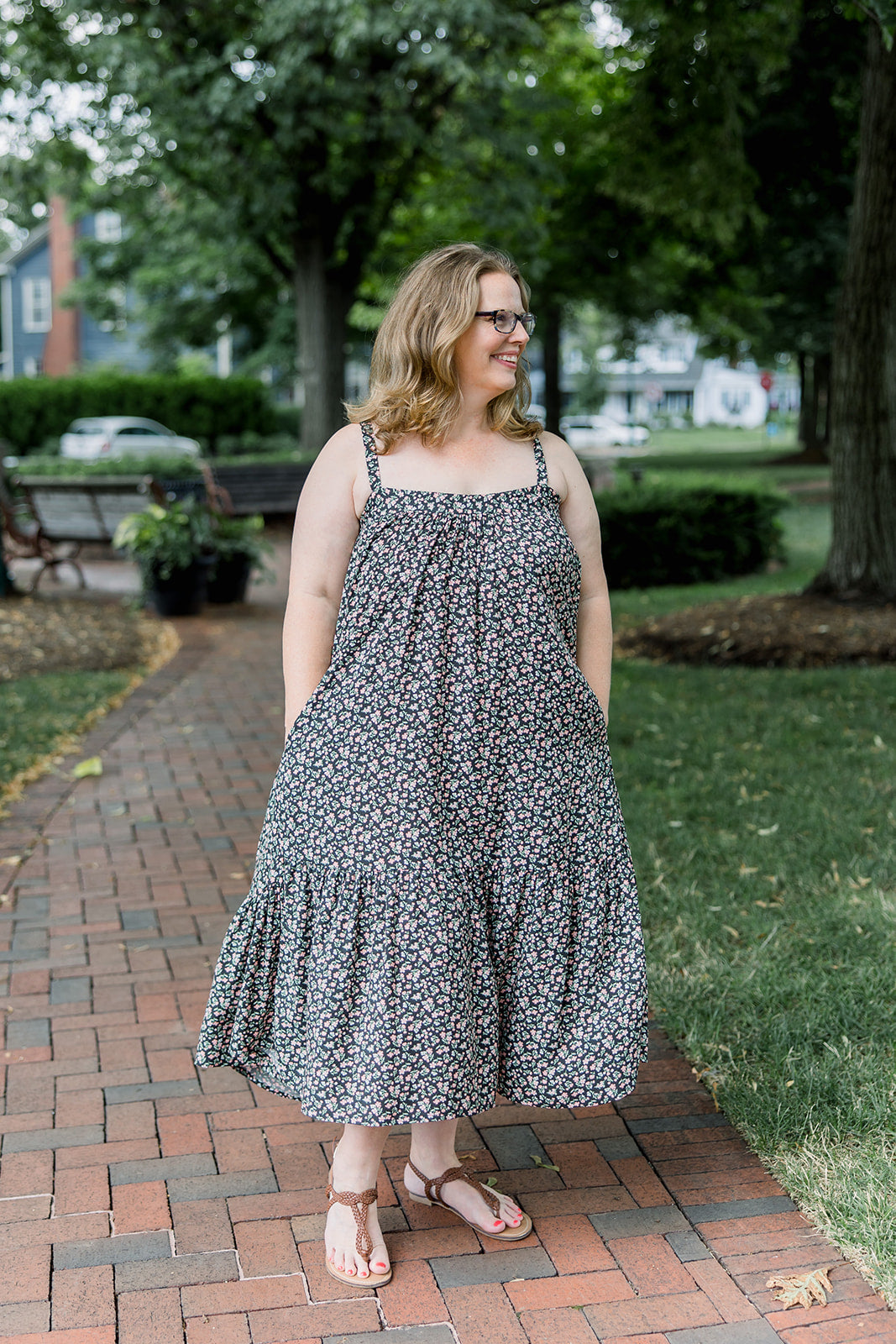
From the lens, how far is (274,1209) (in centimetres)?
280

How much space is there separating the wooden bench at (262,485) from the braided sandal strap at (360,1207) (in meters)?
12.7

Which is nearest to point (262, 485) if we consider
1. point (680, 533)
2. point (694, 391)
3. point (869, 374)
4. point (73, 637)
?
point (680, 533)

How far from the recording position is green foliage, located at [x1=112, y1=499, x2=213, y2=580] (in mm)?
9984

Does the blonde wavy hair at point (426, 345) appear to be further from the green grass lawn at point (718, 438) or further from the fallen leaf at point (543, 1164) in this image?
the green grass lawn at point (718, 438)

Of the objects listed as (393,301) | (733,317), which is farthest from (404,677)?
(733,317)

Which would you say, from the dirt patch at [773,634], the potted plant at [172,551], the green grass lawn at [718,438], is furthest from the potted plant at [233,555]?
the green grass lawn at [718,438]

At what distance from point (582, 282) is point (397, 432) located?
22.4 m

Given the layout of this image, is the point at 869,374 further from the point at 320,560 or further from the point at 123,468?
the point at 123,468

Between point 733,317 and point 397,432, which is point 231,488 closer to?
point 397,432

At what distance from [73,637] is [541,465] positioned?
23.9 ft

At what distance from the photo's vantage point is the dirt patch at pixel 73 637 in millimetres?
8500

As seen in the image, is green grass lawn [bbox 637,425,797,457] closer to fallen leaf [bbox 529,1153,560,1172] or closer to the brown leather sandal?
fallen leaf [bbox 529,1153,560,1172]

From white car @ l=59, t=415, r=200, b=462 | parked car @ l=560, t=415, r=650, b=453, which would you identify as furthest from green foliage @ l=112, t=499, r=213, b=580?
parked car @ l=560, t=415, r=650, b=453

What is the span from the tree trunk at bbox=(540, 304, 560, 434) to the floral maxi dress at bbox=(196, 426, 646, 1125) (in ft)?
75.3
